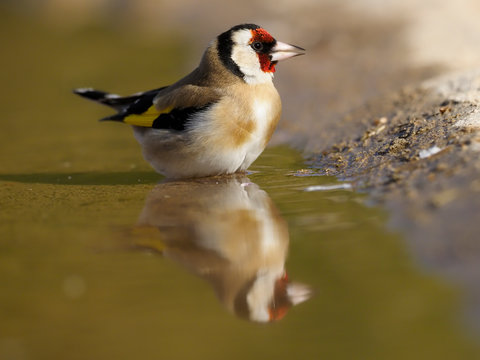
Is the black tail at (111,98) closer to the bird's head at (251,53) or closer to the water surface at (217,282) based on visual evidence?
the bird's head at (251,53)

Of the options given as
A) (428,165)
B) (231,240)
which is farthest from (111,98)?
(428,165)

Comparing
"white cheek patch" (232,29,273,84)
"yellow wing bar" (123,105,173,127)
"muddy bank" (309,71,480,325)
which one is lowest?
"yellow wing bar" (123,105,173,127)

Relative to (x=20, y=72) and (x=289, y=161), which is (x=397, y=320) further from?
(x=20, y=72)

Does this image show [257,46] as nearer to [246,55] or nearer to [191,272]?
[246,55]

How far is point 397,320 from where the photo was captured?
2.92 m

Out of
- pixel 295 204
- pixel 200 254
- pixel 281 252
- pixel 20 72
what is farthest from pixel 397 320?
pixel 20 72

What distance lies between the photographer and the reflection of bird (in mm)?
3328

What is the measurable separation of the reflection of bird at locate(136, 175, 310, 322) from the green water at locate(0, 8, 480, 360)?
14 millimetres

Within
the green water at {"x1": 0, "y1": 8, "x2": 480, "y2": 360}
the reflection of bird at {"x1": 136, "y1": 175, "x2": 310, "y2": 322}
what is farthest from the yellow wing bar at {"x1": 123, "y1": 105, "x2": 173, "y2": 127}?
the reflection of bird at {"x1": 136, "y1": 175, "x2": 310, "y2": 322}

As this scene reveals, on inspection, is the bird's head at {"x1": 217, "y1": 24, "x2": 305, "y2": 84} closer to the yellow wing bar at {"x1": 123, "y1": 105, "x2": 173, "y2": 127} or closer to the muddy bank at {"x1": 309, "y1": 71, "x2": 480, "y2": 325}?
the yellow wing bar at {"x1": 123, "y1": 105, "x2": 173, "y2": 127}

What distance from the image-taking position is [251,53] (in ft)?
18.9

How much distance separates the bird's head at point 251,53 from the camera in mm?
5727

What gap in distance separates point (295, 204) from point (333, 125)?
238 cm

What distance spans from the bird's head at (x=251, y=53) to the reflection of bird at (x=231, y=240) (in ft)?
2.67
